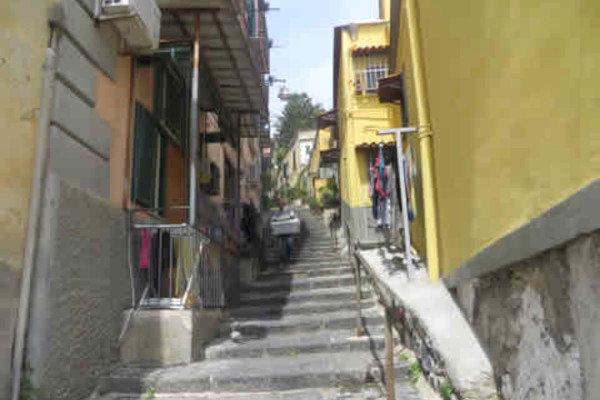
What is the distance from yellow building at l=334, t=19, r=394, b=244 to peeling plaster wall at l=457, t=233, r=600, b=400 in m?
7.17

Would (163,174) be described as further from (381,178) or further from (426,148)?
(426,148)

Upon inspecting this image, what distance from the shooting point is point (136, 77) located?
19.3 feet

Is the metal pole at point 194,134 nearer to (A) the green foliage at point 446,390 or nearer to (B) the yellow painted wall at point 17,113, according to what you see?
(B) the yellow painted wall at point 17,113

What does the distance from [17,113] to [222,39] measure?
345 centimetres

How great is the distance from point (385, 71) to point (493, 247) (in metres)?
8.94

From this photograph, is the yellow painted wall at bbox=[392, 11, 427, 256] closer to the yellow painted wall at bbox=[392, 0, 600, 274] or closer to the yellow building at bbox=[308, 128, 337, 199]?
the yellow painted wall at bbox=[392, 0, 600, 274]

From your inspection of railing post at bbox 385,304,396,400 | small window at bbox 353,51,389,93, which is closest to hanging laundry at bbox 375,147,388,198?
railing post at bbox 385,304,396,400

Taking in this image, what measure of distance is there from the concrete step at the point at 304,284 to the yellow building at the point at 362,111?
2313 mm

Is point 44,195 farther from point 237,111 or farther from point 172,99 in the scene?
point 237,111

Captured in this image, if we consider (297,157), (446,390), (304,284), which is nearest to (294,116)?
(297,157)

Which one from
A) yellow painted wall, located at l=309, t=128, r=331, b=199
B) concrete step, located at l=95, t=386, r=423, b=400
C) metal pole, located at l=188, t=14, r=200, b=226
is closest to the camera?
concrete step, located at l=95, t=386, r=423, b=400

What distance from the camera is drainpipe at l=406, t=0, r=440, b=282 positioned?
5.64m

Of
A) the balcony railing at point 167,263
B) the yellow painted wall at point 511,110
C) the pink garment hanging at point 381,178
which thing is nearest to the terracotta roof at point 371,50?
the pink garment hanging at point 381,178

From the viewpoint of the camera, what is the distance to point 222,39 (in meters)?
6.51
